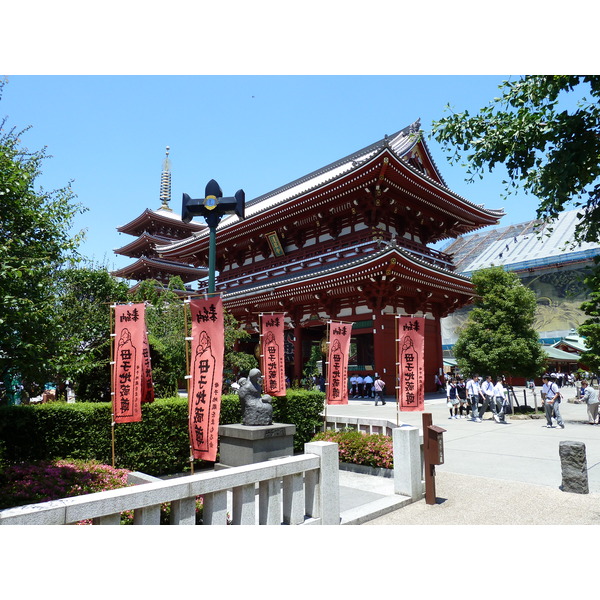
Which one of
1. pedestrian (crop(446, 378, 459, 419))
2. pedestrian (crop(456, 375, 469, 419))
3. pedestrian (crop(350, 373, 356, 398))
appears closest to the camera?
A: pedestrian (crop(446, 378, 459, 419))

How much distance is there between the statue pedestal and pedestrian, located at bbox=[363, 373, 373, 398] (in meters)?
13.1

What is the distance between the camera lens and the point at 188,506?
12.1ft

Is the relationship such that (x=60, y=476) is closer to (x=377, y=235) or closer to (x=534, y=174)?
(x=534, y=174)

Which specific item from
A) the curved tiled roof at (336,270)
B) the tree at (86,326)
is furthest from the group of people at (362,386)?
the tree at (86,326)

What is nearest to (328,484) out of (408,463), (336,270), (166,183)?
(408,463)

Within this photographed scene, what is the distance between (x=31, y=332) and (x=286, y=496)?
3286 mm

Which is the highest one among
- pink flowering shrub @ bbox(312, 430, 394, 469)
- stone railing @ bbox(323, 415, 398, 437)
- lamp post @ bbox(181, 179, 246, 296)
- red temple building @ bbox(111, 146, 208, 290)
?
red temple building @ bbox(111, 146, 208, 290)

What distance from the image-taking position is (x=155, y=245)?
4109 cm

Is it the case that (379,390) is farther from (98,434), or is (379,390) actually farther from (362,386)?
(98,434)

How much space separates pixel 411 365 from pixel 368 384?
12455 mm

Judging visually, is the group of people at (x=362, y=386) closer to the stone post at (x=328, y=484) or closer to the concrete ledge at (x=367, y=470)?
the concrete ledge at (x=367, y=470)

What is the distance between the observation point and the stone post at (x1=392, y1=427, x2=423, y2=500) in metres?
6.33

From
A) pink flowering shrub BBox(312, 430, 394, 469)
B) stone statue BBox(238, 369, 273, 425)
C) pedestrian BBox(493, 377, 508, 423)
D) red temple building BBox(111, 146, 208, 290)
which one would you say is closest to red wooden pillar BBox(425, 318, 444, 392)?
pedestrian BBox(493, 377, 508, 423)

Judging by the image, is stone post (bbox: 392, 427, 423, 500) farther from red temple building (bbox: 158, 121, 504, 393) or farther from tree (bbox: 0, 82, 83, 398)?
red temple building (bbox: 158, 121, 504, 393)
